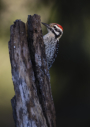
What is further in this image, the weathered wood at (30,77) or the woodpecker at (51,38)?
the woodpecker at (51,38)

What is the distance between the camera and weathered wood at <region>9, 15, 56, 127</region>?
1181mm

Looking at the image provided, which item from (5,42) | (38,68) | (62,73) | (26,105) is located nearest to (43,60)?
(38,68)

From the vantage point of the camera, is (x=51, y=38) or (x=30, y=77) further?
(x=51, y=38)

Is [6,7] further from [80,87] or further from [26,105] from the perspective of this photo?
[26,105]

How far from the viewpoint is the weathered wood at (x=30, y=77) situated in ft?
3.87

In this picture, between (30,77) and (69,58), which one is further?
(69,58)

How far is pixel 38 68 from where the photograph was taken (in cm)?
Result: 127

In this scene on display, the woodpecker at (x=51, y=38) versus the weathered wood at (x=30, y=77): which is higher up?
the woodpecker at (x=51, y=38)

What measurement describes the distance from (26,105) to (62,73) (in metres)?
1.55

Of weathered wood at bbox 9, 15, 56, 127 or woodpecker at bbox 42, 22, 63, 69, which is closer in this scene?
weathered wood at bbox 9, 15, 56, 127

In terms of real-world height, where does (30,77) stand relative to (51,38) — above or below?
below

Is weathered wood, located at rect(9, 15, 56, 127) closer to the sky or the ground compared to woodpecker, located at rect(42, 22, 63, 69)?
closer to the ground

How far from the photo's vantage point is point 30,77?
47.9 inches

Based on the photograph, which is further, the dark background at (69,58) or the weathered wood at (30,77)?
the dark background at (69,58)
